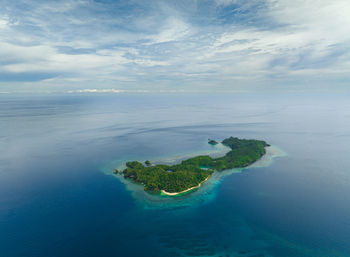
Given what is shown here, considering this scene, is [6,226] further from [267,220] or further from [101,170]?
[267,220]

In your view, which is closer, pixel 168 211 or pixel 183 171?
pixel 168 211

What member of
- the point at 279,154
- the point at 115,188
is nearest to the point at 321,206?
the point at 279,154

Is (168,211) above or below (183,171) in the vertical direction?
below

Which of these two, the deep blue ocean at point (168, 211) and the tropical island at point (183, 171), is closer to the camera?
the deep blue ocean at point (168, 211)

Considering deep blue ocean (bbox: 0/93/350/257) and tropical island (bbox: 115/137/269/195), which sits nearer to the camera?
deep blue ocean (bbox: 0/93/350/257)

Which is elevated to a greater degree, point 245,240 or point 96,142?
point 96,142

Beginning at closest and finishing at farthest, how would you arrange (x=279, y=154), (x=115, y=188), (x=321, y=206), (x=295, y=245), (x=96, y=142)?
(x=295, y=245) → (x=321, y=206) → (x=115, y=188) → (x=279, y=154) → (x=96, y=142)

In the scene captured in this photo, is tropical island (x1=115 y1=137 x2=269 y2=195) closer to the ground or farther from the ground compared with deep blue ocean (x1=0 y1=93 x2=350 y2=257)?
farther from the ground

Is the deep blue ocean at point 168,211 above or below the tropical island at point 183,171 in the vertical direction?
below
